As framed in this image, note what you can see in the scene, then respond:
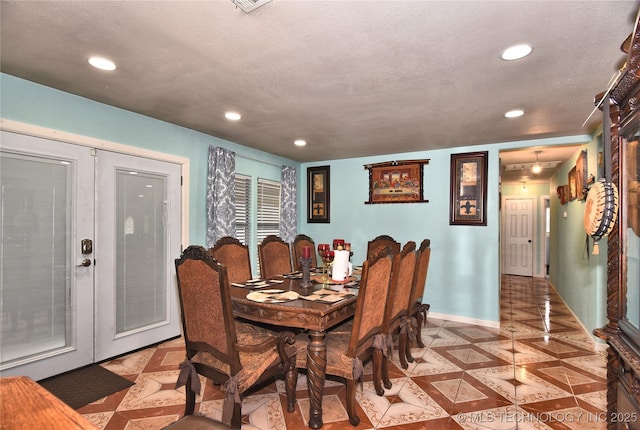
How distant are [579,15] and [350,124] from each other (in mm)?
2134

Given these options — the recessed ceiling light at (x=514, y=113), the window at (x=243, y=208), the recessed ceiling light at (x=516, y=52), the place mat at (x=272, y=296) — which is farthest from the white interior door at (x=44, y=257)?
the recessed ceiling light at (x=514, y=113)

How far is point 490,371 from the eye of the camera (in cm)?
293

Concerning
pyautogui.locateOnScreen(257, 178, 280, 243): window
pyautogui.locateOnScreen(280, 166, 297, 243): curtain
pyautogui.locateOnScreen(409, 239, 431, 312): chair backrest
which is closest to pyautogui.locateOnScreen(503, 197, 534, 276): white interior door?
pyautogui.locateOnScreen(280, 166, 297, 243): curtain

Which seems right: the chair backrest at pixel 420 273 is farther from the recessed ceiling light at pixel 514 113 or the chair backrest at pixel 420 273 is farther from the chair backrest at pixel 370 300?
the recessed ceiling light at pixel 514 113

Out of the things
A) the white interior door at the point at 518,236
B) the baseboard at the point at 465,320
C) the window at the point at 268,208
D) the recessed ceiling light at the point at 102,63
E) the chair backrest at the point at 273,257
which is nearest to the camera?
the recessed ceiling light at the point at 102,63

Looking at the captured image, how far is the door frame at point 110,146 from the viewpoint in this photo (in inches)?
98.0

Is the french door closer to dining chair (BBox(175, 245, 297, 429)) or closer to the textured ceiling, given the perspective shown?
the textured ceiling

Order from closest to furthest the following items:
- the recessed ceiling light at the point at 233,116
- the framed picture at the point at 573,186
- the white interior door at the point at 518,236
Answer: the recessed ceiling light at the point at 233,116 → the framed picture at the point at 573,186 → the white interior door at the point at 518,236

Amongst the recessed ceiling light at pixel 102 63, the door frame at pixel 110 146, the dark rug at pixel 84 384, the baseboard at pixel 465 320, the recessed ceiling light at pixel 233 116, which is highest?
the recessed ceiling light at pixel 102 63

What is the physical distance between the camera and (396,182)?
5023 millimetres

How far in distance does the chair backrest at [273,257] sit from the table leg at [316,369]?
5.23 feet

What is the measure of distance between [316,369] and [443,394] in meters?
1.15

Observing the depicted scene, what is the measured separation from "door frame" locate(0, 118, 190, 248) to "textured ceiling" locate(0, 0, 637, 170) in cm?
36

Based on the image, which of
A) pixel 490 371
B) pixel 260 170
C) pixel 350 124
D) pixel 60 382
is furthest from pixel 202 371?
pixel 260 170
